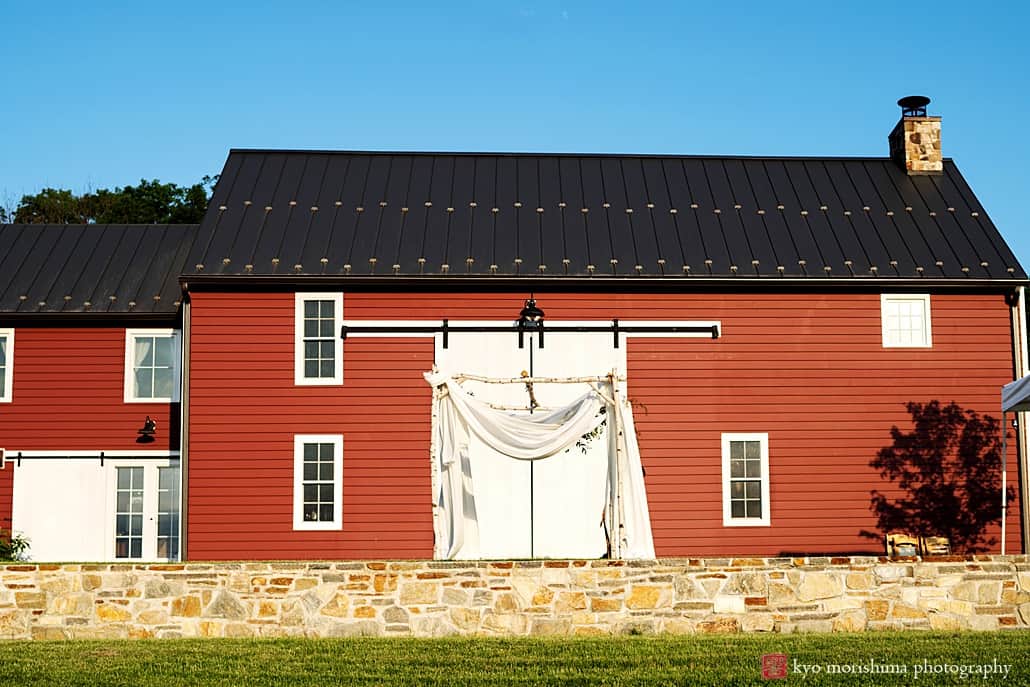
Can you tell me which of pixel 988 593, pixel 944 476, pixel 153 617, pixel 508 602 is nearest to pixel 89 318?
pixel 153 617

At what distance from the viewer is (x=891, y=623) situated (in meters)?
11.7

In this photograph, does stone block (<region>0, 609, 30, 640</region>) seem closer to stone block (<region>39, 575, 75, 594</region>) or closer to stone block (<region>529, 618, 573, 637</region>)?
stone block (<region>39, 575, 75, 594</region>)

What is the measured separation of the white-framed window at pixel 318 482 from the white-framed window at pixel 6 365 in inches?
198

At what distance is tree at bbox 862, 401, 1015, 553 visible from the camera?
17.5 metres

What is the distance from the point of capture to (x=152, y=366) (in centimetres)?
1912

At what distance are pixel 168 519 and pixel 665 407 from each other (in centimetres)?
804

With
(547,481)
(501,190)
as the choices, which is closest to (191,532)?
(547,481)

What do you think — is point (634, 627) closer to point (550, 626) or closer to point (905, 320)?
point (550, 626)

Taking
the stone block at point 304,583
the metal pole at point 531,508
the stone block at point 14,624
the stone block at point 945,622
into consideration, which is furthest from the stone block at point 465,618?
the metal pole at point 531,508

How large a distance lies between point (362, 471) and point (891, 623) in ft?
27.2

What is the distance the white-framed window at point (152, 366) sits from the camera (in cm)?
1902

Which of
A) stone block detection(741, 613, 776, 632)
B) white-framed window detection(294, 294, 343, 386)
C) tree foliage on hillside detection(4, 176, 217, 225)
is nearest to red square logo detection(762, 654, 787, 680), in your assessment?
stone block detection(741, 613, 776, 632)

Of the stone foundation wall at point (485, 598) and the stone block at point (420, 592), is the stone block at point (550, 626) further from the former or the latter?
the stone block at point (420, 592)

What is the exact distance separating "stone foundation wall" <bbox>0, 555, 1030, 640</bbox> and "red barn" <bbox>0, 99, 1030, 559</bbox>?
17.6 feet
